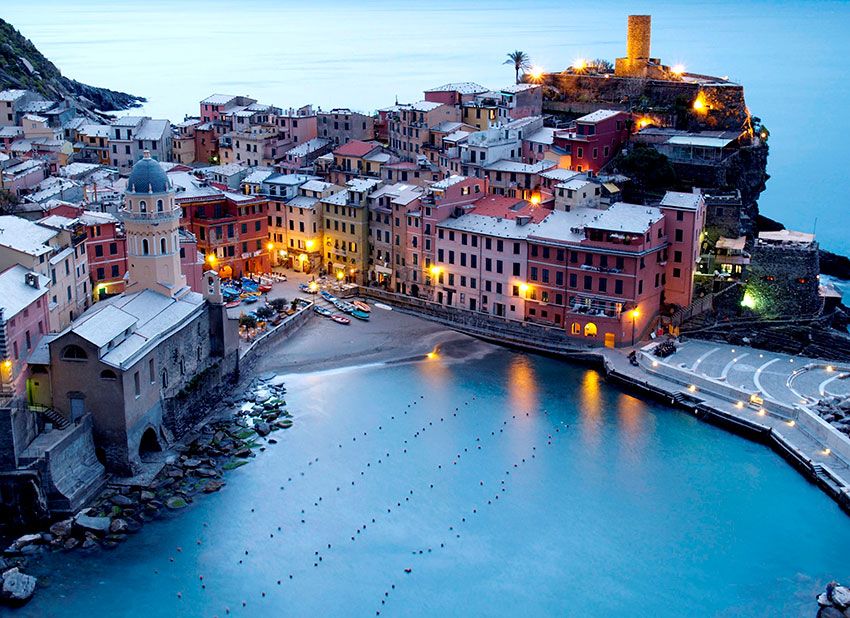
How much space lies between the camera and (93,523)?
131 ft

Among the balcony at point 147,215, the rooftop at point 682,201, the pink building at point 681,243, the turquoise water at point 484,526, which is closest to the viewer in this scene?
the turquoise water at point 484,526

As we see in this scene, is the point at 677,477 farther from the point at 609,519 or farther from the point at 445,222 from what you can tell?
the point at 445,222

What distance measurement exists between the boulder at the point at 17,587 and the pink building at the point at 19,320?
7214mm

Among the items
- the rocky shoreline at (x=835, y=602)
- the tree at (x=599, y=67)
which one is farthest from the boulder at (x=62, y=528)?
the tree at (x=599, y=67)

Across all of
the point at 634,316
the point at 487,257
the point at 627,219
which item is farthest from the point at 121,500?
the point at 627,219

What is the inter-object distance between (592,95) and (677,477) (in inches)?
1845

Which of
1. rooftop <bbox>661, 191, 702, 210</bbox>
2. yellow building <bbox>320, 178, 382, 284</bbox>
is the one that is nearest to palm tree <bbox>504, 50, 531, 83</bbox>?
yellow building <bbox>320, 178, 382, 284</bbox>

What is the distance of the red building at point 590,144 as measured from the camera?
72062 millimetres

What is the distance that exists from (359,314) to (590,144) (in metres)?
21.0

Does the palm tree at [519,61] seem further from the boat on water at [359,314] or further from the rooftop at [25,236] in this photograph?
the rooftop at [25,236]

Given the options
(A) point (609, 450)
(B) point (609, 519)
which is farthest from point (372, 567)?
(A) point (609, 450)

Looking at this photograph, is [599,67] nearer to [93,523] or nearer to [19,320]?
[19,320]

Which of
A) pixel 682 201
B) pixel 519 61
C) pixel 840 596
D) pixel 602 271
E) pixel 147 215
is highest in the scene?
pixel 519 61

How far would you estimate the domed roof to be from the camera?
165 ft
